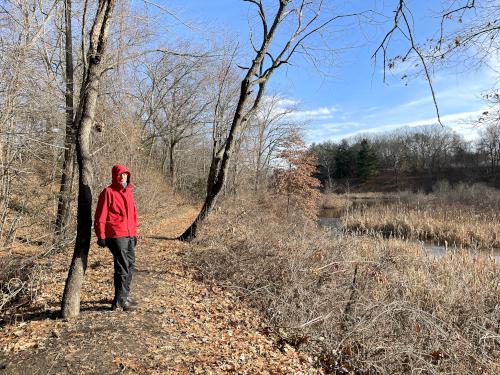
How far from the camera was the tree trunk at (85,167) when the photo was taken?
4.39 meters

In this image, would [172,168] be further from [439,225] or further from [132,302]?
[132,302]

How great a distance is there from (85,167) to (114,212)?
629 mm

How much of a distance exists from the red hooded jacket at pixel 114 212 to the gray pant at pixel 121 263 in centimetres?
9

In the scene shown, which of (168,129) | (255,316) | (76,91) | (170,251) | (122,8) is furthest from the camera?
(168,129)

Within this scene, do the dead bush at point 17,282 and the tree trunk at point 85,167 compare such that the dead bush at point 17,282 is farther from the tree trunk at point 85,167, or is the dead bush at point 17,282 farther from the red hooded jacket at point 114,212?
the red hooded jacket at point 114,212

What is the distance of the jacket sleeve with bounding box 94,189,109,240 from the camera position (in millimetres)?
4523

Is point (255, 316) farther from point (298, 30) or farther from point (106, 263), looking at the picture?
point (298, 30)

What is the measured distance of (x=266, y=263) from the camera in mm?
7465

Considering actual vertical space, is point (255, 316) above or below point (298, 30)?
below

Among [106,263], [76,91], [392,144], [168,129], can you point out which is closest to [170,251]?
[106,263]

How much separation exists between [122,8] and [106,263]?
5.03 m

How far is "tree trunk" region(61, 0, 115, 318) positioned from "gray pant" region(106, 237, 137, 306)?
1.11 ft

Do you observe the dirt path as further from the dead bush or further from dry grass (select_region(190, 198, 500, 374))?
dry grass (select_region(190, 198, 500, 374))

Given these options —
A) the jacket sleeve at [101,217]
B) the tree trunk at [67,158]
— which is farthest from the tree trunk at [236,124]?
the jacket sleeve at [101,217]
